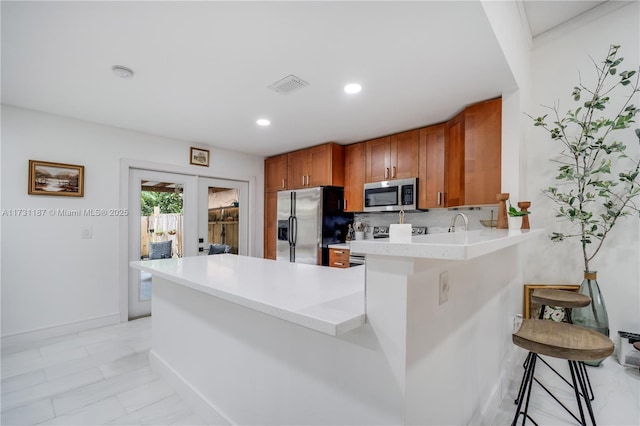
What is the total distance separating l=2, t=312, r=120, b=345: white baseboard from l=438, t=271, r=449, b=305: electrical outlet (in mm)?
3755

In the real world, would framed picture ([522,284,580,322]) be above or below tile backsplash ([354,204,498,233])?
below

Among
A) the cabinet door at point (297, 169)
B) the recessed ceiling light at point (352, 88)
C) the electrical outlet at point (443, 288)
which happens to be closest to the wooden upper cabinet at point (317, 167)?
the cabinet door at point (297, 169)

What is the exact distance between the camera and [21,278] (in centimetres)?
286

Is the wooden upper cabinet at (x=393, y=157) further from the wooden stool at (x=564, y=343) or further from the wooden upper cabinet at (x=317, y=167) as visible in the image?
the wooden stool at (x=564, y=343)

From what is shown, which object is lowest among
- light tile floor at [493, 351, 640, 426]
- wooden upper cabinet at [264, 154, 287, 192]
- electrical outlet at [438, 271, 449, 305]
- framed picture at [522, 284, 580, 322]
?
light tile floor at [493, 351, 640, 426]

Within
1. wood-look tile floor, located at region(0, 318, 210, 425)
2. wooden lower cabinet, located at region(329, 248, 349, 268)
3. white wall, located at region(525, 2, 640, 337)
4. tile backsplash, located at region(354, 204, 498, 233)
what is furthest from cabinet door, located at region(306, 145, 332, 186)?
wood-look tile floor, located at region(0, 318, 210, 425)

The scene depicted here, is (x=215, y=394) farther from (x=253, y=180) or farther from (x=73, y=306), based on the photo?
(x=253, y=180)

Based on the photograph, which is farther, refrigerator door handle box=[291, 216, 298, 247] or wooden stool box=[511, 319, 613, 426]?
refrigerator door handle box=[291, 216, 298, 247]

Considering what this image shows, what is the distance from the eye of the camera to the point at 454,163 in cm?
297

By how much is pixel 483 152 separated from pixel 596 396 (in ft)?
6.20

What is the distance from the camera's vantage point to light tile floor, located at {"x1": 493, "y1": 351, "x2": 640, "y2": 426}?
167 centimetres

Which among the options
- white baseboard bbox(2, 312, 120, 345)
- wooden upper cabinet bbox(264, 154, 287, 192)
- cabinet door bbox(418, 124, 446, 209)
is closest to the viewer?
white baseboard bbox(2, 312, 120, 345)

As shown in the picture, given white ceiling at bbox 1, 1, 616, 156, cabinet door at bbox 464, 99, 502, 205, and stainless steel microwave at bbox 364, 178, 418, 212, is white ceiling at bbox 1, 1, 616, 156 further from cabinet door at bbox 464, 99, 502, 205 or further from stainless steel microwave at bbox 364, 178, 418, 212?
stainless steel microwave at bbox 364, 178, 418, 212

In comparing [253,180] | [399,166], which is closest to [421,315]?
[399,166]
